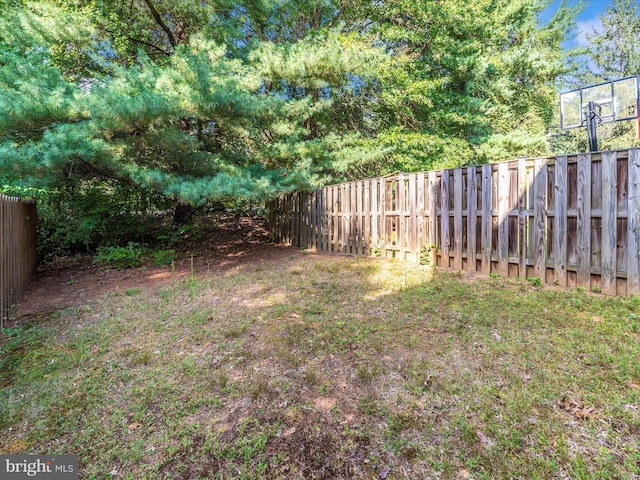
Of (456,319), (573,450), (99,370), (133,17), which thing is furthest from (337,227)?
(133,17)

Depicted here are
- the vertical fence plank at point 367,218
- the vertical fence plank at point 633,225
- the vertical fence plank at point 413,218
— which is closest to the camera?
the vertical fence plank at point 633,225

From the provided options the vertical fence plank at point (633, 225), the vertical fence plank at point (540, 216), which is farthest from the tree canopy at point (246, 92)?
the vertical fence plank at point (633, 225)

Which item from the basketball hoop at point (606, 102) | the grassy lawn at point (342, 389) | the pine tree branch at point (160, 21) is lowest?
the grassy lawn at point (342, 389)

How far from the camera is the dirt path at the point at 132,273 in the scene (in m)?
4.50

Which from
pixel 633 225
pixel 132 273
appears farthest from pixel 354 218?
pixel 132 273

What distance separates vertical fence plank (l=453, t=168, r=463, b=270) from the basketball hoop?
4.91m

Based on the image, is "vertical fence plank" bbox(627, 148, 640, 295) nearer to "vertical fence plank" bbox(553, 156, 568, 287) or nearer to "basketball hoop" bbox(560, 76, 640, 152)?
"vertical fence plank" bbox(553, 156, 568, 287)

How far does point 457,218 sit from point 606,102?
6.37 meters

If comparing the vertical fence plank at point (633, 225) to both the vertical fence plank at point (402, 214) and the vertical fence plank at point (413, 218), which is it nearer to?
the vertical fence plank at point (413, 218)

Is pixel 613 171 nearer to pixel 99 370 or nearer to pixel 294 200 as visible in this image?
pixel 99 370

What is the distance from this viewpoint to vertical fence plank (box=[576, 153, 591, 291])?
3488 mm

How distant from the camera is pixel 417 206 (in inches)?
211

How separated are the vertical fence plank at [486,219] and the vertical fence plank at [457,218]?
35 cm

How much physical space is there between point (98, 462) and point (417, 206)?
499cm
